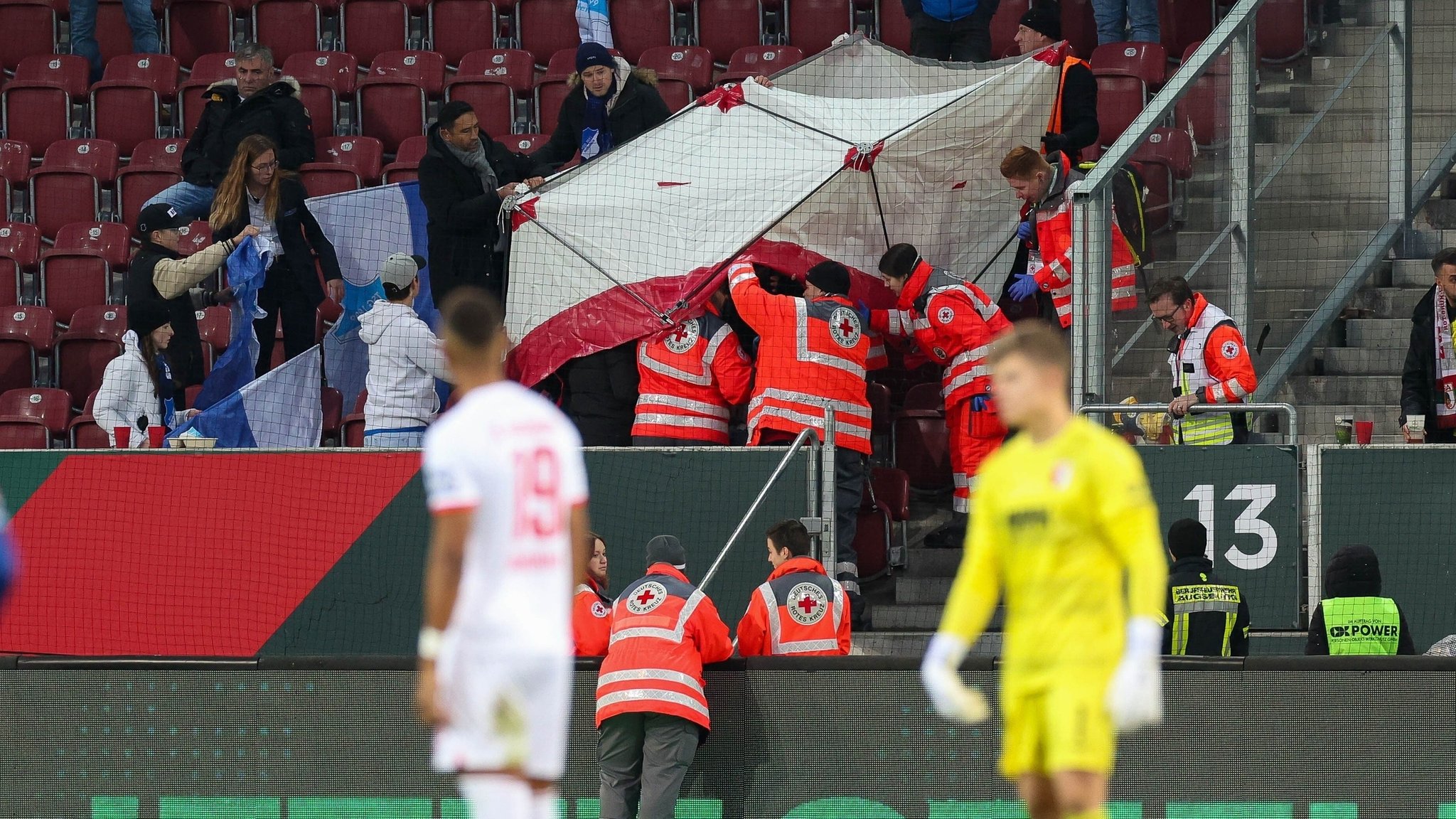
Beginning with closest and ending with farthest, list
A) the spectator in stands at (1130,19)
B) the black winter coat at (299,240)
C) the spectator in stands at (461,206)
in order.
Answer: the spectator in stands at (461,206) < the black winter coat at (299,240) < the spectator in stands at (1130,19)

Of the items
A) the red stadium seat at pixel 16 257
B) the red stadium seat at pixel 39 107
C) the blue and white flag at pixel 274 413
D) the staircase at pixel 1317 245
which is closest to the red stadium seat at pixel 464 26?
the red stadium seat at pixel 39 107

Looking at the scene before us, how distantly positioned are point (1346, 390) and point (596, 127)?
4.61m

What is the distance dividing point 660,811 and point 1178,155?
4.26 metres

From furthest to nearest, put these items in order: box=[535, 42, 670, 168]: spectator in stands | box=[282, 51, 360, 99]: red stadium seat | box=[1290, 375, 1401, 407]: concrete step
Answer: box=[282, 51, 360, 99]: red stadium seat < box=[535, 42, 670, 168]: spectator in stands < box=[1290, 375, 1401, 407]: concrete step

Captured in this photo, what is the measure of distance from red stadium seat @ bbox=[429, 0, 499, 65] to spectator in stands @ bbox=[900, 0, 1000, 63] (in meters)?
4.66

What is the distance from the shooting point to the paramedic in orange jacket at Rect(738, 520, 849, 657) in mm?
8531

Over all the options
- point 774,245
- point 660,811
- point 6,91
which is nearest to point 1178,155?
point 774,245

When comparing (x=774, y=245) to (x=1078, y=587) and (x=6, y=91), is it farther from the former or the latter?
(x=6, y=91)

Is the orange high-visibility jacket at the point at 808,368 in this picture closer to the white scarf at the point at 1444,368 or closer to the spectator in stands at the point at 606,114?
the spectator in stands at the point at 606,114

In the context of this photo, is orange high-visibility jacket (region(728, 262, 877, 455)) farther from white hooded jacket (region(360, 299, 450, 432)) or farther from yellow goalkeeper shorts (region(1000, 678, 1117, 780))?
yellow goalkeeper shorts (region(1000, 678, 1117, 780))

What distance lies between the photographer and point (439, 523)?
4.79m

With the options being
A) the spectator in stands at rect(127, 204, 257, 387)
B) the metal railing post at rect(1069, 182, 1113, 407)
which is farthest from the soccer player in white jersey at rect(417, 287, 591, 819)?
the spectator in stands at rect(127, 204, 257, 387)

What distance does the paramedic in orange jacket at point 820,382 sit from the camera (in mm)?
9648

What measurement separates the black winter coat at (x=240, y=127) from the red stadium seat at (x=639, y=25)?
12.8 feet
